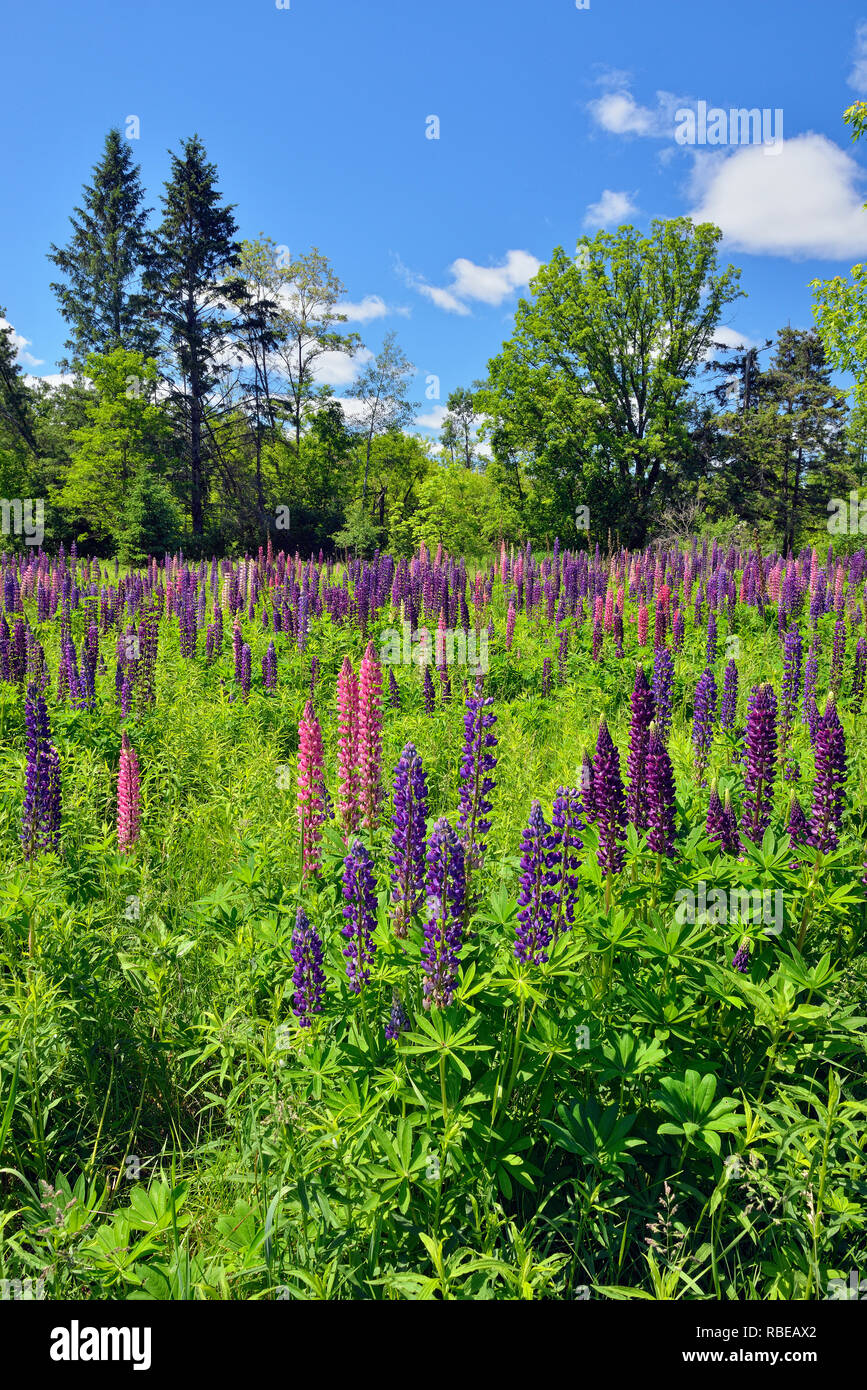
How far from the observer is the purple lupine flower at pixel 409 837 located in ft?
8.23

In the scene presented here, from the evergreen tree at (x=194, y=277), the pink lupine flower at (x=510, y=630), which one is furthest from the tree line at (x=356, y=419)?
the pink lupine flower at (x=510, y=630)

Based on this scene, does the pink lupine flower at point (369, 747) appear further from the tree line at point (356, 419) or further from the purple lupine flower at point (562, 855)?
the tree line at point (356, 419)

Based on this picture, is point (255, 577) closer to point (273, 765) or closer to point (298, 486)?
point (273, 765)

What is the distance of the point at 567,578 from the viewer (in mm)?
12461

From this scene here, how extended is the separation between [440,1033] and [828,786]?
2.06 metres

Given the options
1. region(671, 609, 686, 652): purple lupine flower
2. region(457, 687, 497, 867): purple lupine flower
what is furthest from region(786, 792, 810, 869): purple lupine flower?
region(671, 609, 686, 652): purple lupine flower

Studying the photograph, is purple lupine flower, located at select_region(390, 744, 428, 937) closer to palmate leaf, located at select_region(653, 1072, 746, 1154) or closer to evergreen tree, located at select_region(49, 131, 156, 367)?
palmate leaf, located at select_region(653, 1072, 746, 1154)

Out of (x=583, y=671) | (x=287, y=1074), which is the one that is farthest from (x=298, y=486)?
(x=287, y=1074)

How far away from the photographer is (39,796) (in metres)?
3.55

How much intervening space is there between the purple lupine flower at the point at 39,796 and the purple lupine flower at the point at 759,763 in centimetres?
355

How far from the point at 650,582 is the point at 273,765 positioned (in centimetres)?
834

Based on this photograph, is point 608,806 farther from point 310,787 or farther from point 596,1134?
point 310,787

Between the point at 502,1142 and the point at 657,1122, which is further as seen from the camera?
the point at 657,1122

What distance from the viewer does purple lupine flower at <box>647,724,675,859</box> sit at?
280cm
